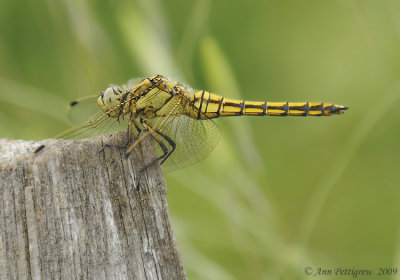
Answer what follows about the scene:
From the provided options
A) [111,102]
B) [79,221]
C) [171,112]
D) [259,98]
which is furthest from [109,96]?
[259,98]

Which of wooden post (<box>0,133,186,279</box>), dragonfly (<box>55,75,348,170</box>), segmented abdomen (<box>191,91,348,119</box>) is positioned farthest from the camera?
segmented abdomen (<box>191,91,348,119</box>)

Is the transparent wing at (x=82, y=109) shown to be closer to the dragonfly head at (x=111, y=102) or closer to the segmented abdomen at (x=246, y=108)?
the dragonfly head at (x=111, y=102)

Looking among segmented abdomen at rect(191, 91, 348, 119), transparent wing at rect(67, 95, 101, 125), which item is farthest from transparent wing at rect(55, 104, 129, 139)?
segmented abdomen at rect(191, 91, 348, 119)

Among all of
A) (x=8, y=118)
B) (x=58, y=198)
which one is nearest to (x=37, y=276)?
(x=58, y=198)

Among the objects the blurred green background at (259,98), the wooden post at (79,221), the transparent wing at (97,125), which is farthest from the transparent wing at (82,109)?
the wooden post at (79,221)

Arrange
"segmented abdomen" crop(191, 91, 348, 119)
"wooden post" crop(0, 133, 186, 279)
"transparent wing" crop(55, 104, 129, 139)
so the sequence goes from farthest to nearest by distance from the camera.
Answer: "segmented abdomen" crop(191, 91, 348, 119) < "transparent wing" crop(55, 104, 129, 139) < "wooden post" crop(0, 133, 186, 279)

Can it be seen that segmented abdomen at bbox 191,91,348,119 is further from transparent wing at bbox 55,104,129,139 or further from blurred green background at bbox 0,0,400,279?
transparent wing at bbox 55,104,129,139

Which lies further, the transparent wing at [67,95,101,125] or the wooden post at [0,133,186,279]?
the transparent wing at [67,95,101,125]
